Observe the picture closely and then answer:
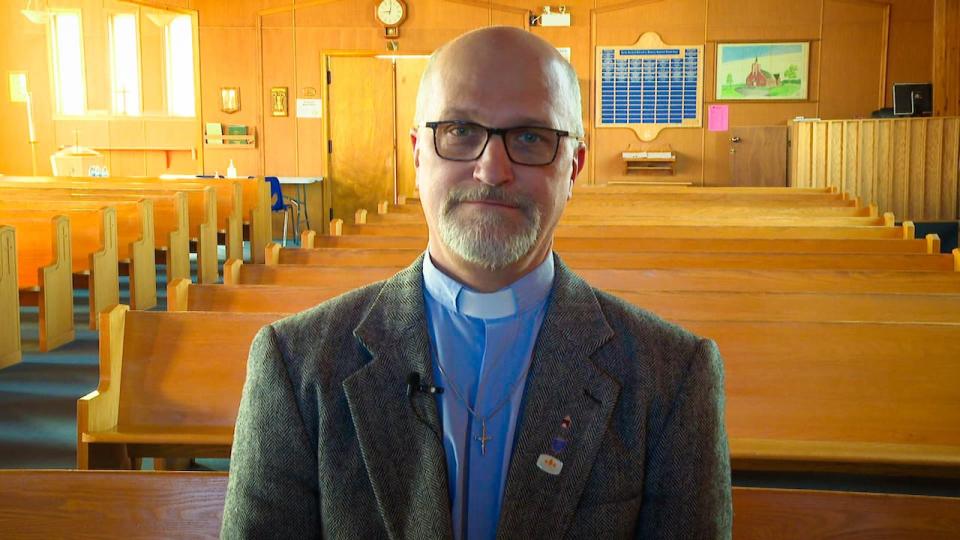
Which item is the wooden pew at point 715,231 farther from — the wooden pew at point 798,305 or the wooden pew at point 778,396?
the wooden pew at point 778,396

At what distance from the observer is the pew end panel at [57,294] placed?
520cm

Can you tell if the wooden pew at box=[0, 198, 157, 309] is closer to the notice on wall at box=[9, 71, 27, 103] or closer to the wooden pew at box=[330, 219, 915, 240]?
the wooden pew at box=[330, 219, 915, 240]

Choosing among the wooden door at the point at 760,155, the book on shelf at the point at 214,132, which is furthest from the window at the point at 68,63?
the wooden door at the point at 760,155

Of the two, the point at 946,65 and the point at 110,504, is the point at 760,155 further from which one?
the point at 110,504

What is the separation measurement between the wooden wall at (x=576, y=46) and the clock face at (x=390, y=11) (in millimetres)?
113

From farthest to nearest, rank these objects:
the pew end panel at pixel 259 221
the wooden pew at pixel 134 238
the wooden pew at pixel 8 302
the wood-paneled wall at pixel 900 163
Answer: the wood-paneled wall at pixel 900 163
the pew end panel at pixel 259 221
the wooden pew at pixel 134 238
the wooden pew at pixel 8 302

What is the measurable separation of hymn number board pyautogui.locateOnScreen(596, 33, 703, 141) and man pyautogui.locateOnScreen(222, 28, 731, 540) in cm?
1000

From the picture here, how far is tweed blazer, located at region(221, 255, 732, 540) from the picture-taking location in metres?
1.16

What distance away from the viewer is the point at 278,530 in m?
1.16

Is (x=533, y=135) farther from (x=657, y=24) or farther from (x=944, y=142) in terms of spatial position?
(x=657, y=24)

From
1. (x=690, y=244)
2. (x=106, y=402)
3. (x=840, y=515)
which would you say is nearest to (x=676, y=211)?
(x=690, y=244)

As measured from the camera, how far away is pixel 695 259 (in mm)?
4164

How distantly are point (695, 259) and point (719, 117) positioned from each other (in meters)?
7.20

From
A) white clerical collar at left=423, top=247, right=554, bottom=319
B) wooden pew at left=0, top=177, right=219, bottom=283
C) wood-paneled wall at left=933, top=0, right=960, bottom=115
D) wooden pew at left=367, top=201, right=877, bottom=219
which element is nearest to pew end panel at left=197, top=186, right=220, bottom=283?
wooden pew at left=0, top=177, right=219, bottom=283
